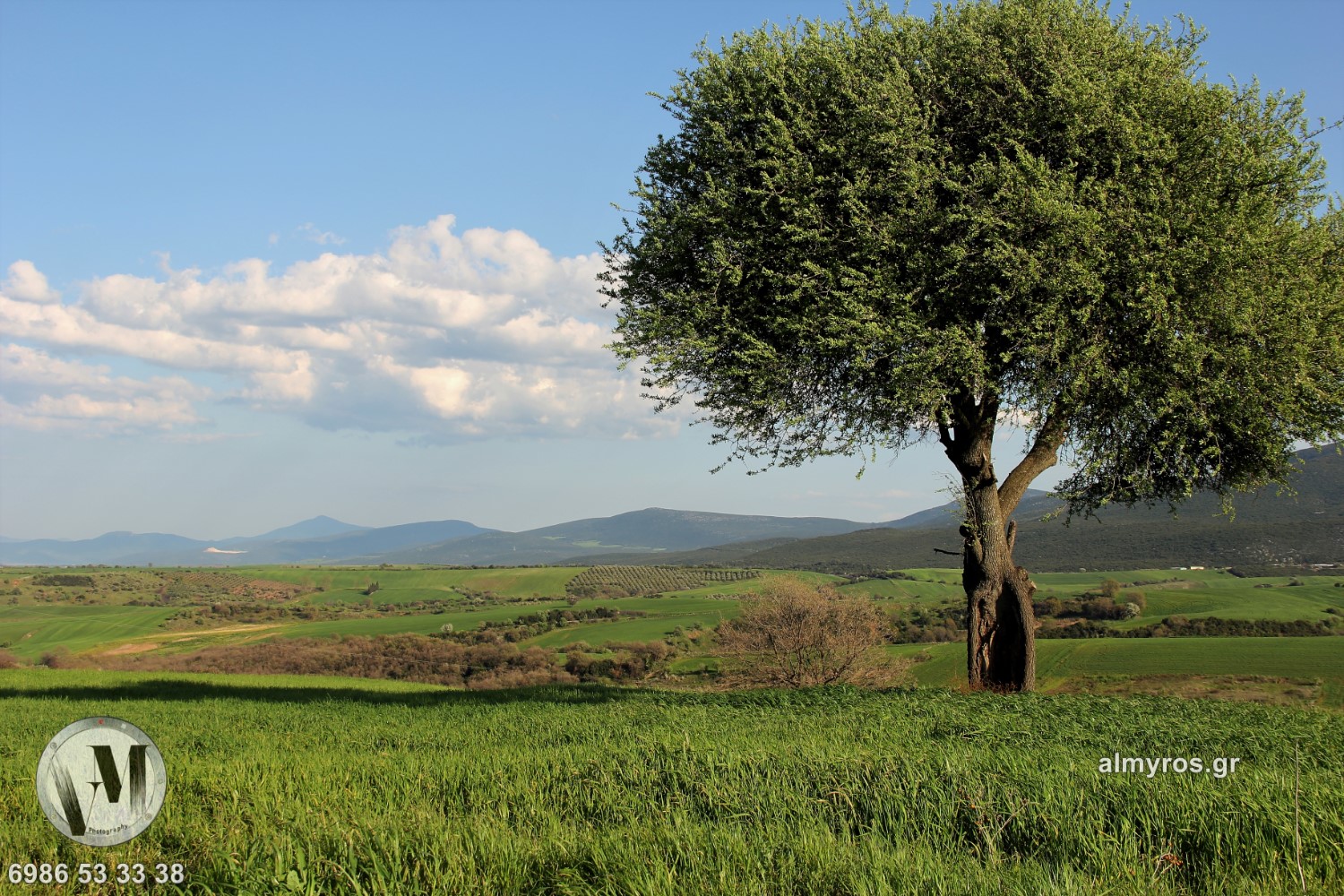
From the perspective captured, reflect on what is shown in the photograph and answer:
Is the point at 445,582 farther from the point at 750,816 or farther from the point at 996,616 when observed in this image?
the point at 750,816

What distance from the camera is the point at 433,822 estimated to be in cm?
541

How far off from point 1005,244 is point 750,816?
526 inches

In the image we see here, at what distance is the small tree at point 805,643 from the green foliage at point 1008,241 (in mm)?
34556

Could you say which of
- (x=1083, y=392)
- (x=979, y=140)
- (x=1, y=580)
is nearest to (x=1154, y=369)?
(x=1083, y=392)

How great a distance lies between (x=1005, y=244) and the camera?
15.7 metres

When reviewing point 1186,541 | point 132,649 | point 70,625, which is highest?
point 1186,541

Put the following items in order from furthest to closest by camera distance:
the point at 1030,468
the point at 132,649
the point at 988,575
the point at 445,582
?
the point at 445,582 → the point at 132,649 → the point at 1030,468 → the point at 988,575

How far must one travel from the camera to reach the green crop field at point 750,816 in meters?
4.51

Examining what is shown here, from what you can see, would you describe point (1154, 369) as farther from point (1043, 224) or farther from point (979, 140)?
point (979, 140)

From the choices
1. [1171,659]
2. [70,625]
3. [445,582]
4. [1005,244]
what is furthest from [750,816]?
[445,582]

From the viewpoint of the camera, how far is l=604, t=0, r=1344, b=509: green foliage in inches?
624

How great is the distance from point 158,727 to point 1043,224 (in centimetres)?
2074

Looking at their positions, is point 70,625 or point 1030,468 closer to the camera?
point 1030,468

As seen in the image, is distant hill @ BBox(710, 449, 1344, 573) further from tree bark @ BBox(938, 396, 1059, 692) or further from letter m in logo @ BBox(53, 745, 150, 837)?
letter m in logo @ BBox(53, 745, 150, 837)
